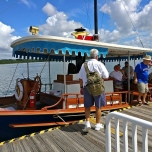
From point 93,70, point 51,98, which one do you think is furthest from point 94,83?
point 51,98

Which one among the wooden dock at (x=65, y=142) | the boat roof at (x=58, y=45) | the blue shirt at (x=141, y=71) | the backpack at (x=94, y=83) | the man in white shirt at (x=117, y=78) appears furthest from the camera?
the man in white shirt at (x=117, y=78)

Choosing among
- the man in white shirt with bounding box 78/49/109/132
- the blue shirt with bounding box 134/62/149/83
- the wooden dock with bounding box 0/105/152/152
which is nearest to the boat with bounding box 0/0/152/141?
the blue shirt with bounding box 134/62/149/83

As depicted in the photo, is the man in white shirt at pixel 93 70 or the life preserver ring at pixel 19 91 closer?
the man in white shirt at pixel 93 70

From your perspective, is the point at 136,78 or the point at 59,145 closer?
the point at 59,145

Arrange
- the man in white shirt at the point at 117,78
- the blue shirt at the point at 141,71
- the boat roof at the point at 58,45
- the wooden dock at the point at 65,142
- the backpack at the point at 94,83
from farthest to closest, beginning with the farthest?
the man in white shirt at the point at 117,78 < the blue shirt at the point at 141,71 < the boat roof at the point at 58,45 < the backpack at the point at 94,83 < the wooden dock at the point at 65,142

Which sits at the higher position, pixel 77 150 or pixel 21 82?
pixel 21 82

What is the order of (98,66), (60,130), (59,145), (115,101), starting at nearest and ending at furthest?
(59,145)
(98,66)
(60,130)
(115,101)

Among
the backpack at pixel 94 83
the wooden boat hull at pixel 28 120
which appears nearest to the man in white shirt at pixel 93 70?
the backpack at pixel 94 83

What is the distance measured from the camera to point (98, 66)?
396 cm

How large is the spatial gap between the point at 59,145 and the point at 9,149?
0.96 meters

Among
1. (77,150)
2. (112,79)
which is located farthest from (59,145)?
(112,79)

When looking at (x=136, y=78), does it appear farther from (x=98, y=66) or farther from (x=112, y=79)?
(x=98, y=66)

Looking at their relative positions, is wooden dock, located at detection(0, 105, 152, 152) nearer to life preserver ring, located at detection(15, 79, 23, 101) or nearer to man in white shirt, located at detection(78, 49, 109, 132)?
man in white shirt, located at detection(78, 49, 109, 132)

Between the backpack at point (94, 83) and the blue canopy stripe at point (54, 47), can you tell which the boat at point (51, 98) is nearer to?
the blue canopy stripe at point (54, 47)
